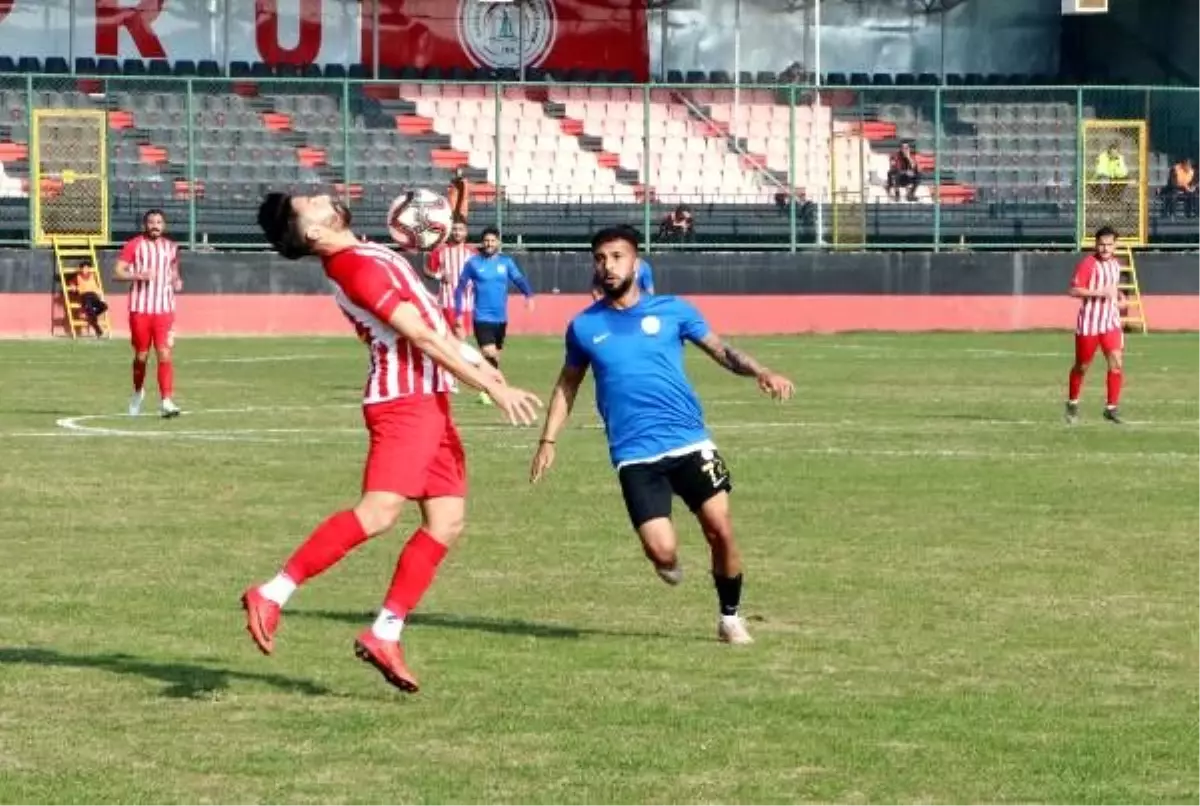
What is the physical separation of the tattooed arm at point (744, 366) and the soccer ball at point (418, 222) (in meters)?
1.95

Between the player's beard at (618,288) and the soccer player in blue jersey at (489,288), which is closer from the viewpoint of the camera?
the player's beard at (618,288)

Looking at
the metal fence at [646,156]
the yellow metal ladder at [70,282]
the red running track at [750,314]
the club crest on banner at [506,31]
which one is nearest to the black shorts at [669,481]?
the yellow metal ladder at [70,282]

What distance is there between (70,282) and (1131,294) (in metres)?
18.4

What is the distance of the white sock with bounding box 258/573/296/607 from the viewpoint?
1127 cm

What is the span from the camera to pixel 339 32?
58406 millimetres

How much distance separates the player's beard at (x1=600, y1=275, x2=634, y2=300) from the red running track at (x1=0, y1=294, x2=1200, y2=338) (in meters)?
34.4

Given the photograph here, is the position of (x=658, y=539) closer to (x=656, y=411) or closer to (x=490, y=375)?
(x=656, y=411)

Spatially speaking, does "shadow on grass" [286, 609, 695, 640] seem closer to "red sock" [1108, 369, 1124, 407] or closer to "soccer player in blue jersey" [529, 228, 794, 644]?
"soccer player in blue jersey" [529, 228, 794, 644]

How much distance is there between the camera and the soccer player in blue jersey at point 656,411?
43.9 feet

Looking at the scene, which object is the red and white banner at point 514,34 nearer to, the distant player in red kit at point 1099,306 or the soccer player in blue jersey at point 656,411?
the distant player in red kit at point 1099,306

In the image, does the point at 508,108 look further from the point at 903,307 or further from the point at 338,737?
the point at 338,737

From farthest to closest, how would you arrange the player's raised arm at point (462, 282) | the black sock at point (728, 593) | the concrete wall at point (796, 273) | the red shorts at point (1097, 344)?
the concrete wall at point (796, 273)
the player's raised arm at point (462, 282)
the red shorts at point (1097, 344)
the black sock at point (728, 593)

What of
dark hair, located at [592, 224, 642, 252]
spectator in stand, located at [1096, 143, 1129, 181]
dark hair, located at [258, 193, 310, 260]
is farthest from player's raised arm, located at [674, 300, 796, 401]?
spectator in stand, located at [1096, 143, 1129, 181]

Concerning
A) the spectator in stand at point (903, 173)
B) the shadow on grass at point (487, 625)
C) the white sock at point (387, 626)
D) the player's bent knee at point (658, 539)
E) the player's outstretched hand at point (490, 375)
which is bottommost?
the shadow on grass at point (487, 625)
